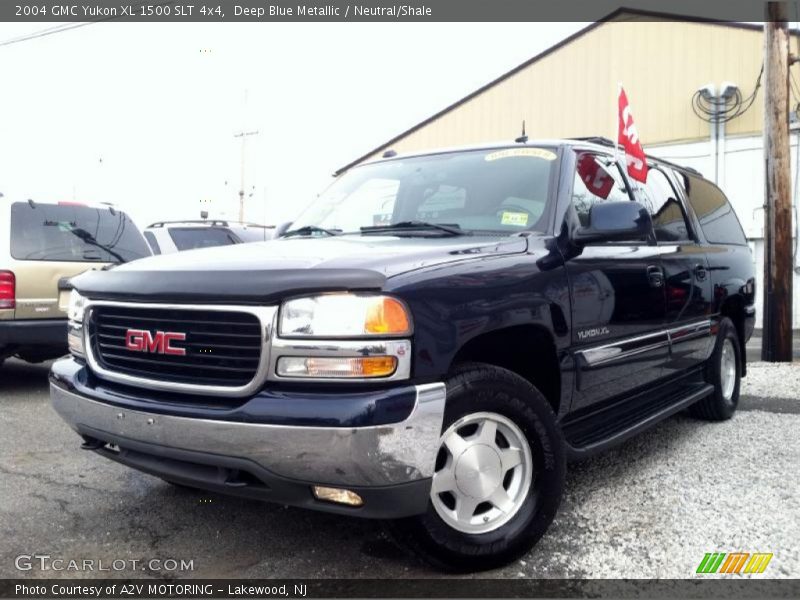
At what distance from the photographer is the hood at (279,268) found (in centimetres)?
235

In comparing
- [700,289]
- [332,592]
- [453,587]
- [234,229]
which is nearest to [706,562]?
[453,587]

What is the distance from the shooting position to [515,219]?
10.8 ft

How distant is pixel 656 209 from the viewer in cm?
431

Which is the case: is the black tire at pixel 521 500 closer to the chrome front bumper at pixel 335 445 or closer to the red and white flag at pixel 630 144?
the chrome front bumper at pixel 335 445

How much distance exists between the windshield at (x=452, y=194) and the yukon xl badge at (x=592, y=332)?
50cm

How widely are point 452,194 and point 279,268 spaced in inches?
54.7

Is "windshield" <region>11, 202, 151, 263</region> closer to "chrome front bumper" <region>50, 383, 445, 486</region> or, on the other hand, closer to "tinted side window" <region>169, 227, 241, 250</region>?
"tinted side window" <region>169, 227, 241, 250</region>

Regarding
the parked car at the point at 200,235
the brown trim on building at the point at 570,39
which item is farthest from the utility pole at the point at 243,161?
the parked car at the point at 200,235

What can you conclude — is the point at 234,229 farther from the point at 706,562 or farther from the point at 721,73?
the point at 721,73

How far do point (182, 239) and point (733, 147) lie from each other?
1199cm

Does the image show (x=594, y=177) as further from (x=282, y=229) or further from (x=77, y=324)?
(x=77, y=324)

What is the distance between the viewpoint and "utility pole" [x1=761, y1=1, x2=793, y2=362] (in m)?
8.62

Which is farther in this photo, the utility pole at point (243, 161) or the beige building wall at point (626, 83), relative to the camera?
the utility pole at point (243, 161)

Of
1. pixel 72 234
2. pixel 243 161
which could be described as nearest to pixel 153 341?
pixel 72 234
